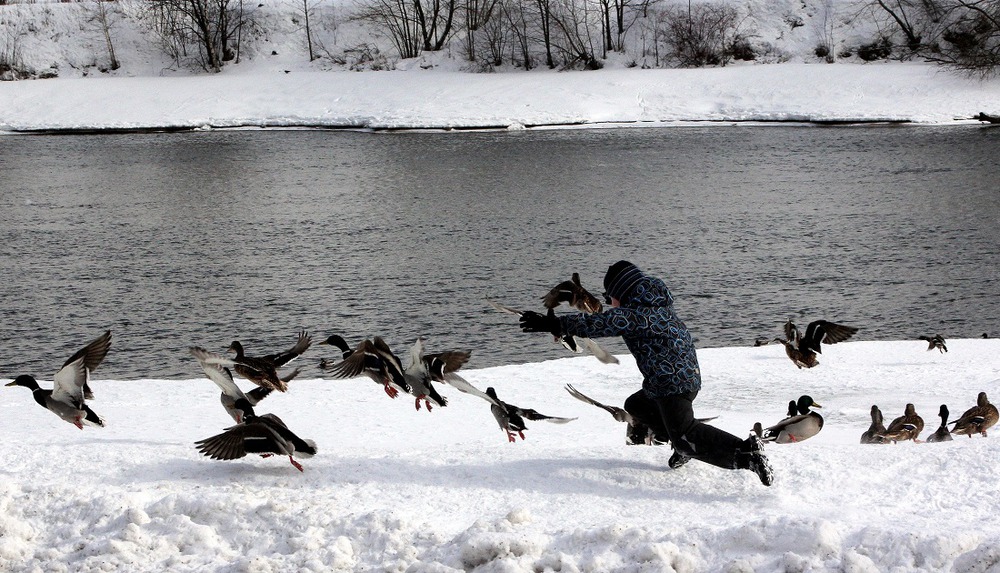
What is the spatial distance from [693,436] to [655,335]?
23.4 inches

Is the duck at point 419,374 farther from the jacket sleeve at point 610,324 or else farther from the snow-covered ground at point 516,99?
the snow-covered ground at point 516,99

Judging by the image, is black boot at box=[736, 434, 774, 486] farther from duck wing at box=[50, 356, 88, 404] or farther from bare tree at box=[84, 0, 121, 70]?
bare tree at box=[84, 0, 121, 70]

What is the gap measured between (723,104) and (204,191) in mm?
22552

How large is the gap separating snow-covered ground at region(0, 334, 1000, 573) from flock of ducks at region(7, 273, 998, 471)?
187 millimetres

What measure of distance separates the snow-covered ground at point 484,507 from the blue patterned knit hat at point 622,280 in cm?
107

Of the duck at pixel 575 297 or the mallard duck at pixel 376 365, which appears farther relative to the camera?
the duck at pixel 575 297

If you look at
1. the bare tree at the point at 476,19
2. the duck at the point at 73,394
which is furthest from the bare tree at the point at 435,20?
the duck at the point at 73,394

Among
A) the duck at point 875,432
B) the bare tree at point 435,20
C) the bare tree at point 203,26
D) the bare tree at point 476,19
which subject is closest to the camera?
the duck at point 875,432

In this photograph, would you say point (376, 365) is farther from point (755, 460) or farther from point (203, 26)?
point (203, 26)

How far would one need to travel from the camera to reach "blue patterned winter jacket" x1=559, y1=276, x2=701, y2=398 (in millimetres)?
5762

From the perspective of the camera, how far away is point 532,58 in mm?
50375

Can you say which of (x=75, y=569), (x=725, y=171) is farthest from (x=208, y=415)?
(x=725, y=171)

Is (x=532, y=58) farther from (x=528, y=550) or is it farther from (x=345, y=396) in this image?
(x=528, y=550)

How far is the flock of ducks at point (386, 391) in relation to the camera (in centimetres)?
603
